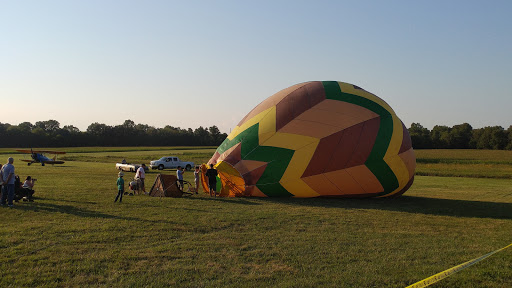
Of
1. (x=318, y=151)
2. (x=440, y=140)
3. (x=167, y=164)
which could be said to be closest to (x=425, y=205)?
(x=318, y=151)

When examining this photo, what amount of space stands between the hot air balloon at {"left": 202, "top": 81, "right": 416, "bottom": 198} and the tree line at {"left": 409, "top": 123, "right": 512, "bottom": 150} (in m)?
71.5

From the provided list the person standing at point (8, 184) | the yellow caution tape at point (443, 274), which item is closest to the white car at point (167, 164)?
the person standing at point (8, 184)

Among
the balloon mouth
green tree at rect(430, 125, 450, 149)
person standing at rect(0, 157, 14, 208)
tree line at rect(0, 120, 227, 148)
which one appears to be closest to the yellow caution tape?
the balloon mouth

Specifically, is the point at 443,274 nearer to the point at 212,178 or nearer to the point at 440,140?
the point at 212,178

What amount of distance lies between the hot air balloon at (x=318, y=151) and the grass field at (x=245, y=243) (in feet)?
3.20

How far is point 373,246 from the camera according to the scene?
7.54 meters

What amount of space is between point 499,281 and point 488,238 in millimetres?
3228

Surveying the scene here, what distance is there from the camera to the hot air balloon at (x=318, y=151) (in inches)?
541

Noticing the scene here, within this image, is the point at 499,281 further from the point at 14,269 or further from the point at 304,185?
the point at 304,185

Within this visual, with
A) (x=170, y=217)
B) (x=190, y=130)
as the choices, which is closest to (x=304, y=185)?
(x=170, y=217)

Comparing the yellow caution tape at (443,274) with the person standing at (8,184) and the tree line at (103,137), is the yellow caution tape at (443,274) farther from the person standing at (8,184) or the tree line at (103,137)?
the tree line at (103,137)

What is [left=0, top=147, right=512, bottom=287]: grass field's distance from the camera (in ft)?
18.7

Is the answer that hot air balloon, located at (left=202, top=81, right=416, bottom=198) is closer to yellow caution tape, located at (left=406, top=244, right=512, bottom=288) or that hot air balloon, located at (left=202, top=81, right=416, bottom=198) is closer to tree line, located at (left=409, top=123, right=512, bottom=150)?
yellow caution tape, located at (left=406, top=244, right=512, bottom=288)

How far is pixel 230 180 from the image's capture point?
14.6m
